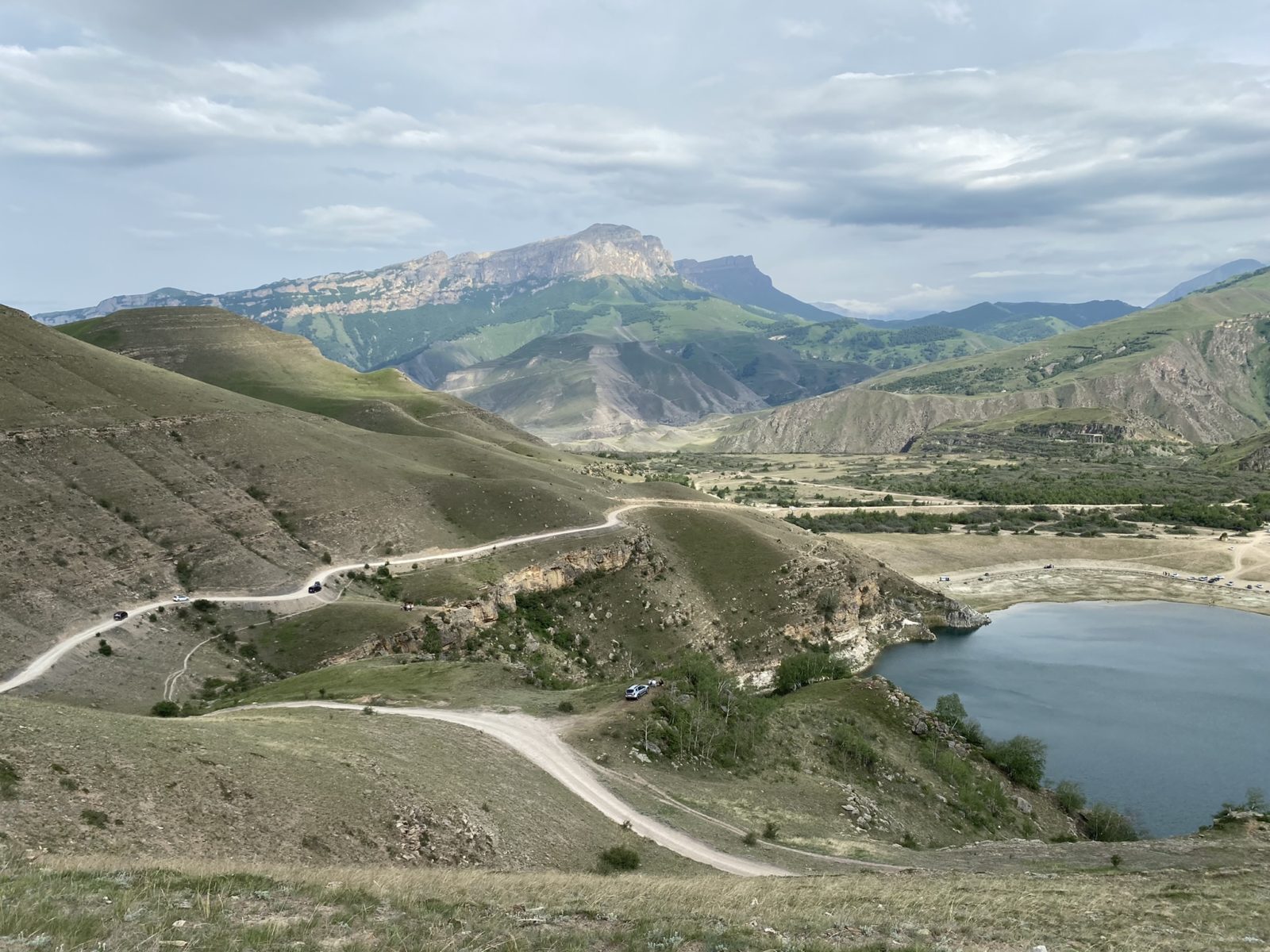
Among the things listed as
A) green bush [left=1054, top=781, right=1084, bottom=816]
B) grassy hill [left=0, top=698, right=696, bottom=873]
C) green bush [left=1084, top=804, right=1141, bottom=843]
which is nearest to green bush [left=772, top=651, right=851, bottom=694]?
green bush [left=1054, top=781, right=1084, bottom=816]

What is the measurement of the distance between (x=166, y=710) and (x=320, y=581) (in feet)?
94.6

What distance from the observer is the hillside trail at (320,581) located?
55619 mm

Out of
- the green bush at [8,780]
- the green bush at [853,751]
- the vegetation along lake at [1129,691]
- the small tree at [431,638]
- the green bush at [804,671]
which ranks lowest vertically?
the vegetation along lake at [1129,691]

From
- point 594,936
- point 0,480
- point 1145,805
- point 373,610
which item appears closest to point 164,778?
point 594,936

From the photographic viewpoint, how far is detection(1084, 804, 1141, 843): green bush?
55.0 meters

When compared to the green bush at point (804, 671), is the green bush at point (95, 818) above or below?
above

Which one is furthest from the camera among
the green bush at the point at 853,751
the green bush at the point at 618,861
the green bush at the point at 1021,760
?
the green bush at the point at 1021,760

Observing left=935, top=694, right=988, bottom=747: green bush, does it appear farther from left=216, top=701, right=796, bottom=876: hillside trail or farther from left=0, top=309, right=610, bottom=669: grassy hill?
left=0, top=309, right=610, bottom=669: grassy hill

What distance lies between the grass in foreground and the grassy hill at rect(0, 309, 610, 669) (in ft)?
169

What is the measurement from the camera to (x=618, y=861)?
3303cm

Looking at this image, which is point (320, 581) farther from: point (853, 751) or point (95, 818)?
point (95, 818)

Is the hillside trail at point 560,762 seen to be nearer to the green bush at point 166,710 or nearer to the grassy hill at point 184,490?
the green bush at point 166,710

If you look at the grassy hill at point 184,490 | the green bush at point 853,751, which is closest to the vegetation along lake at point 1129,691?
the green bush at point 853,751

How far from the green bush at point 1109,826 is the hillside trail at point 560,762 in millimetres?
36328
